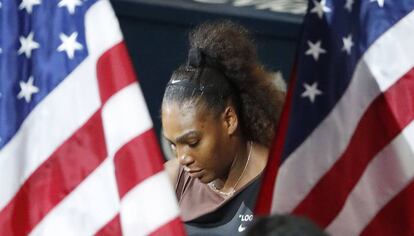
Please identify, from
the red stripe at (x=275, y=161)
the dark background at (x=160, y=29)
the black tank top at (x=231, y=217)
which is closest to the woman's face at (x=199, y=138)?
the black tank top at (x=231, y=217)

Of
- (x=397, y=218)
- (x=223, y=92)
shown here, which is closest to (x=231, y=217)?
(x=223, y=92)

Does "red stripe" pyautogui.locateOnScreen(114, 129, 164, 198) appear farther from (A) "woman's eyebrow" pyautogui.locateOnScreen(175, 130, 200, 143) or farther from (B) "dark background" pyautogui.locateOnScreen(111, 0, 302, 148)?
(B) "dark background" pyautogui.locateOnScreen(111, 0, 302, 148)

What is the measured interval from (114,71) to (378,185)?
0.84m

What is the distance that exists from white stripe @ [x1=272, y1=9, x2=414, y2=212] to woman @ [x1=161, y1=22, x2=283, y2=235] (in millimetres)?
521

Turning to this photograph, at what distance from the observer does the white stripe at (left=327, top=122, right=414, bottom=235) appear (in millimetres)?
3736

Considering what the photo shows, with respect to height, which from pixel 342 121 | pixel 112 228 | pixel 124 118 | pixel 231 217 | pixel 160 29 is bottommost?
pixel 160 29

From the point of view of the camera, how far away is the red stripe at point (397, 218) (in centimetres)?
377

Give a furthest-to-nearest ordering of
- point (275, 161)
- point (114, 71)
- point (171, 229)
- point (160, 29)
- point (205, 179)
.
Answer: point (160, 29) < point (205, 179) < point (275, 161) < point (114, 71) < point (171, 229)

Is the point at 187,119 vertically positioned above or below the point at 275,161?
below

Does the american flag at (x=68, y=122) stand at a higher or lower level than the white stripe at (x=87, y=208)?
higher

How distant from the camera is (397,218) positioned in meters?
3.79

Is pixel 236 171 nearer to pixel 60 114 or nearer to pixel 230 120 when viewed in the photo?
pixel 230 120

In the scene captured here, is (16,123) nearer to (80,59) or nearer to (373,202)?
(80,59)

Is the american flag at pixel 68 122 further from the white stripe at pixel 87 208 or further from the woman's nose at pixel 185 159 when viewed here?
the woman's nose at pixel 185 159
